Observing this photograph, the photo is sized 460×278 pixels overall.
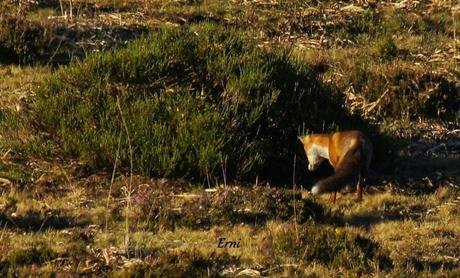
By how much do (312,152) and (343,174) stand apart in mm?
1071

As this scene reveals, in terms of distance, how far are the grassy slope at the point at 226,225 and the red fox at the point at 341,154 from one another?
0.50m

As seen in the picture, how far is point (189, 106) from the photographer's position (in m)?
11.2

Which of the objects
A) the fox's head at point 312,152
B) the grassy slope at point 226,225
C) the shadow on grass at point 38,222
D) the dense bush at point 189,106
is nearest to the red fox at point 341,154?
the fox's head at point 312,152

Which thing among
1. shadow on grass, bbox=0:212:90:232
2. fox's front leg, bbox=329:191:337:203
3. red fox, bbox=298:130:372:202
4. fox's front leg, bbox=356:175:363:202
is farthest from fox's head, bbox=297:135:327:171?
shadow on grass, bbox=0:212:90:232

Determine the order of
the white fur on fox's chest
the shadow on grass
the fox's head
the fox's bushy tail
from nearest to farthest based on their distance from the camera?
the fox's bushy tail → the shadow on grass → the white fur on fox's chest → the fox's head

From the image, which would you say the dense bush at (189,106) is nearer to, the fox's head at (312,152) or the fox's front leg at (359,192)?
the fox's head at (312,152)

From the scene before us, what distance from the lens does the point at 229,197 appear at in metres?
10.4

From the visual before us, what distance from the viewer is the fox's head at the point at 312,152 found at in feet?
35.3

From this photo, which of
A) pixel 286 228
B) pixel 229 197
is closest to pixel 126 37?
pixel 229 197

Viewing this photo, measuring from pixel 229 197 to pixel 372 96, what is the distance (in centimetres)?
491

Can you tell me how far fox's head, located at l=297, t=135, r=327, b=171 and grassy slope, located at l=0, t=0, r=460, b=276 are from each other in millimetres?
534

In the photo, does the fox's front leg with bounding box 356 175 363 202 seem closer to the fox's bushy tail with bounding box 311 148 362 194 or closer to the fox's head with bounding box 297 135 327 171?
the fox's bushy tail with bounding box 311 148 362 194

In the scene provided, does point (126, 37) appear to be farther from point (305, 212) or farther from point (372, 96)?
point (305, 212)

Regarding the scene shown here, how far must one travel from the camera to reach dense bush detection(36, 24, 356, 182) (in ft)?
36.0
